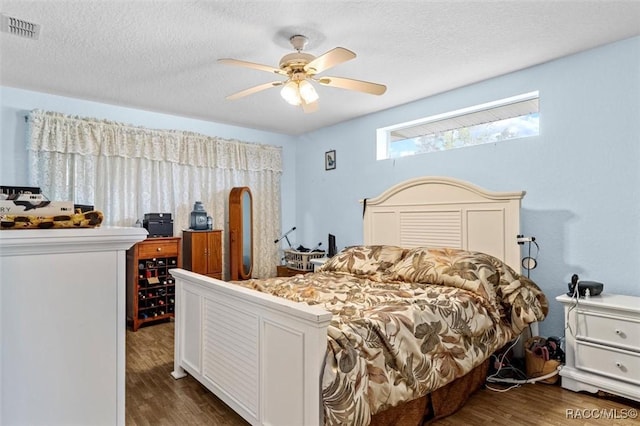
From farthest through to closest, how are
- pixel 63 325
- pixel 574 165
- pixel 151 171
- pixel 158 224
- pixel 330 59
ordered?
pixel 151 171 < pixel 158 224 < pixel 574 165 < pixel 330 59 < pixel 63 325

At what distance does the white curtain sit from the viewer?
12.0 feet

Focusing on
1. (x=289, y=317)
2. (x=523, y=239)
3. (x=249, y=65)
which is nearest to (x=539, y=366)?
(x=523, y=239)

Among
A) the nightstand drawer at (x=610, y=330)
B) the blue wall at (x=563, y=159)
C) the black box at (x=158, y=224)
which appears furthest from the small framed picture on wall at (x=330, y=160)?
the nightstand drawer at (x=610, y=330)

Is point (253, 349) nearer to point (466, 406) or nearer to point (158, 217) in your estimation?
point (466, 406)

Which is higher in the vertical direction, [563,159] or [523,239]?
[563,159]

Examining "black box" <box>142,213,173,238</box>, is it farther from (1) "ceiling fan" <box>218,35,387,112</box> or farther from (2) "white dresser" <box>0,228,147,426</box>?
(2) "white dresser" <box>0,228,147,426</box>

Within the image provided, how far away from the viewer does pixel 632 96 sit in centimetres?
259

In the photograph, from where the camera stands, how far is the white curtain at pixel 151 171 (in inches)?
144

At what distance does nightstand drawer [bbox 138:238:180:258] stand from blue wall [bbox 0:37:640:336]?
1266 millimetres

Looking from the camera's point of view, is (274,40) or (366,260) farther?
(366,260)

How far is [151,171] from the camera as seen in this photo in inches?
170

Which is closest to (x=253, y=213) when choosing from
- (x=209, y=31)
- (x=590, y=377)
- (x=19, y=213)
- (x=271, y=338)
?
(x=209, y=31)

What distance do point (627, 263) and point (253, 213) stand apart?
406cm

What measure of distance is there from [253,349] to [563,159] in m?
2.76
